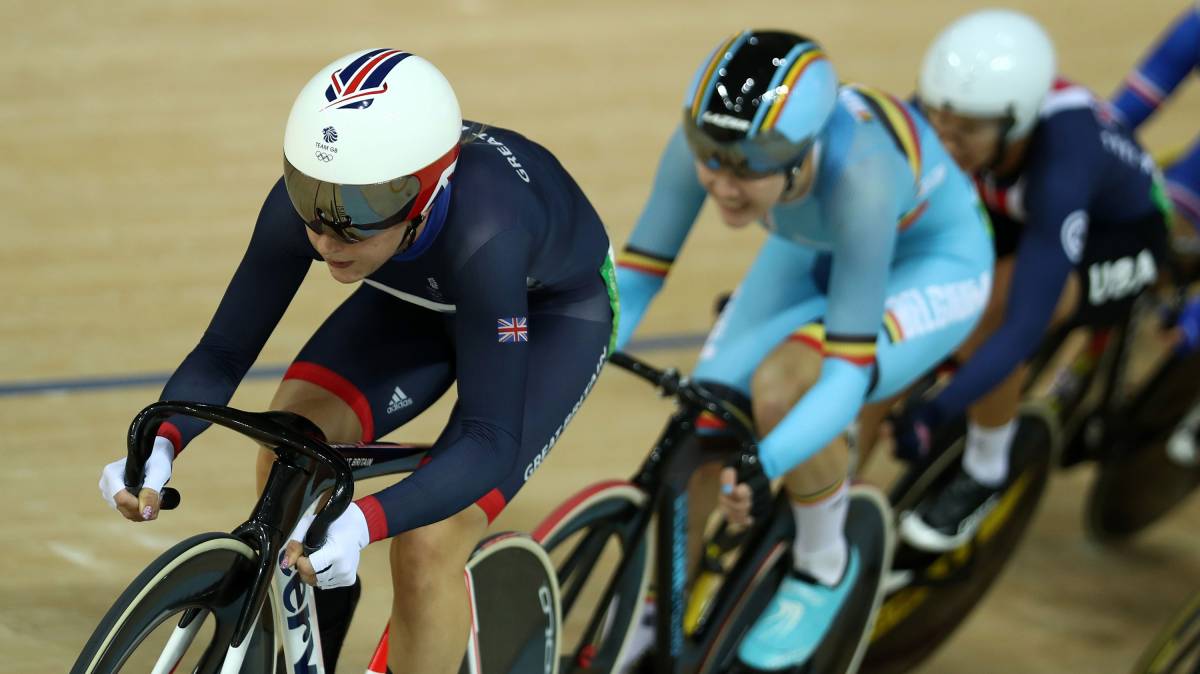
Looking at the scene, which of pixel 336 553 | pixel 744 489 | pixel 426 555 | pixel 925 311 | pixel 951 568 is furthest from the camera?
pixel 951 568

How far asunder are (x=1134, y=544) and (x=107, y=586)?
3.20m

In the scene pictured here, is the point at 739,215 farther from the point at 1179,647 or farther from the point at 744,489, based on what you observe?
the point at 1179,647

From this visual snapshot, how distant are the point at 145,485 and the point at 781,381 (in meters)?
1.40

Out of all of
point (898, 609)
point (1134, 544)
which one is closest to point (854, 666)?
point (898, 609)

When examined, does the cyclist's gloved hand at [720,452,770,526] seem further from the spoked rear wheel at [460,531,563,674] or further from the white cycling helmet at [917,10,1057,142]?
the white cycling helmet at [917,10,1057,142]

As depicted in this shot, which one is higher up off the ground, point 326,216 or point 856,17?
point 326,216

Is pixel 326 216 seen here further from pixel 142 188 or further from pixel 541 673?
pixel 142 188

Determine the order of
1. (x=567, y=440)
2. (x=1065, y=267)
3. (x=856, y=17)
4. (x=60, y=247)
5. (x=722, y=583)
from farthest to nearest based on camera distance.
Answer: (x=856, y=17), (x=60, y=247), (x=567, y=440), (x=1065, y=267), (x=722, y=583)

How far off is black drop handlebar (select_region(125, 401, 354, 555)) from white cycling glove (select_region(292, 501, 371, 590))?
0.02 meters

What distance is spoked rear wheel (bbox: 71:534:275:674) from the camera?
6.97 feet

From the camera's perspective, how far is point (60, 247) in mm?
5195

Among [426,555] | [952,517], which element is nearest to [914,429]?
[952,517]

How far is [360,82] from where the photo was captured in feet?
7.40

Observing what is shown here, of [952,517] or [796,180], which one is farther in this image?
[952,517]
